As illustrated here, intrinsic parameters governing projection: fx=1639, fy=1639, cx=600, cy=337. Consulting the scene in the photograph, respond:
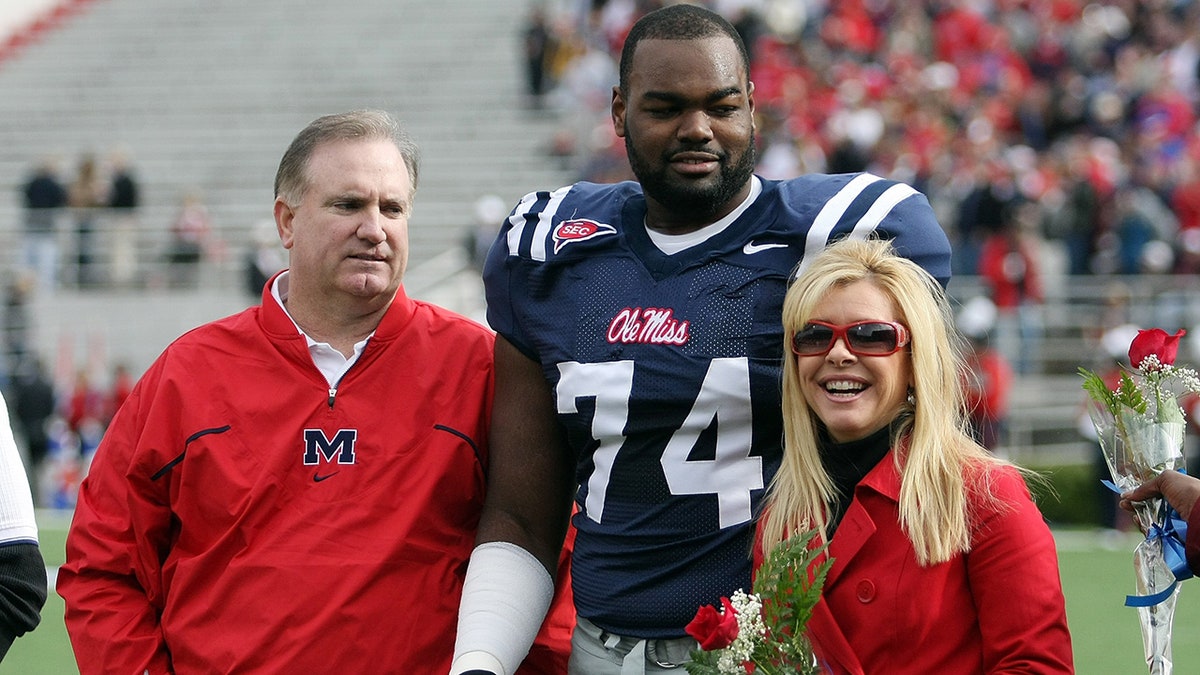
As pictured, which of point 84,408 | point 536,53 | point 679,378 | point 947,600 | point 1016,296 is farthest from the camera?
point 536,53

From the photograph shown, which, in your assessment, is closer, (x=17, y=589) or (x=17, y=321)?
(x=17, y=589)

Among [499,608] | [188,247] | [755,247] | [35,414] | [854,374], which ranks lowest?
[35,414]

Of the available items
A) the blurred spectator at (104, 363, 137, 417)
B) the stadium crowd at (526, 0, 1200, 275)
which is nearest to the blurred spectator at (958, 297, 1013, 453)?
the stadium crowd at (526, 0, 1200, 275)

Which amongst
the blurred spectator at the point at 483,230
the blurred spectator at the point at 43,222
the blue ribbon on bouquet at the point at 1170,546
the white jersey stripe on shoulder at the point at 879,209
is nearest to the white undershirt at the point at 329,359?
the white jersey stripe on shoulder at the point at 879,209

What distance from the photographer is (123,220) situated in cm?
1593

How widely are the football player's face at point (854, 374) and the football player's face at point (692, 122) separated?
0.38 metres

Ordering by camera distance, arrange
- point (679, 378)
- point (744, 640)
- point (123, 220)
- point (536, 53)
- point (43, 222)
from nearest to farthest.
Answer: point (744, 640), point (679, 378), point (123, 220), point (43, 222), point (536, 53)

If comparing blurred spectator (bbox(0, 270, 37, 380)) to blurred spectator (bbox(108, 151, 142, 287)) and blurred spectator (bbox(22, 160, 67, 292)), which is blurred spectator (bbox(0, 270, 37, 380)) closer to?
blurred spectator (bbox(22, 160, 67, 292))

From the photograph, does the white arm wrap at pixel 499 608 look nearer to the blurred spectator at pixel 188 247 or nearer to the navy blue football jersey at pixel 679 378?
the navy blue football jersey at pixel 679 378

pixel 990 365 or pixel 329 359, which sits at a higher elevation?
pixel 329 359

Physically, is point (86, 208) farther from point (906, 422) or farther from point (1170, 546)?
point (1170, 546)

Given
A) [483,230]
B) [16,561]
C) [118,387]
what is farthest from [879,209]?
[483,230]

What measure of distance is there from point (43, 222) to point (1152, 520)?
48.3 feet

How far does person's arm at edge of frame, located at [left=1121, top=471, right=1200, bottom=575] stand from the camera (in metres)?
2.73
